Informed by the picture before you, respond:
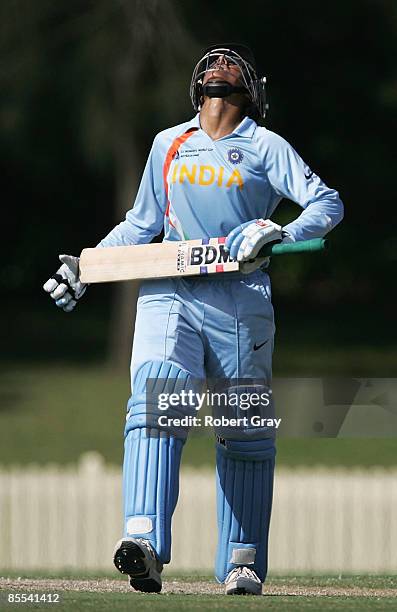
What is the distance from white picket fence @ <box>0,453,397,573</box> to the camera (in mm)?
11422

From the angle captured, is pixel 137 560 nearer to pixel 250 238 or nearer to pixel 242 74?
pixel 250 238

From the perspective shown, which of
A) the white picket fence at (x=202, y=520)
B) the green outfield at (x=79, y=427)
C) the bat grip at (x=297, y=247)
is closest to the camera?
the bat grip at (x=297, y=247)

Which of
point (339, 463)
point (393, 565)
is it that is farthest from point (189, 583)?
point (339, 463)

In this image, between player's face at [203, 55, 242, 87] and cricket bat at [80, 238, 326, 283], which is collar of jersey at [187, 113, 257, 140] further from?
cricket bat at [80, 238, 326, 283]

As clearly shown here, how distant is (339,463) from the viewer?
56.6 feet

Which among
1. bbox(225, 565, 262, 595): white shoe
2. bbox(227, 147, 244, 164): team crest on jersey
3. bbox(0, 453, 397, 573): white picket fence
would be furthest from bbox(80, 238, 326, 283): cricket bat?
bbox(0, 453, 397, 573): white picket fence

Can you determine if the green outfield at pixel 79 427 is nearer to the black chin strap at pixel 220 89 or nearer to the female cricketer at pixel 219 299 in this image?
the female cricketer at pixel 219 299

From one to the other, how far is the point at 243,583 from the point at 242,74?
195cm

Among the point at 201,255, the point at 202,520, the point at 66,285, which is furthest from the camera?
the point at 202,520

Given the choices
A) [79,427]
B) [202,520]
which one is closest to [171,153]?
[202,520]

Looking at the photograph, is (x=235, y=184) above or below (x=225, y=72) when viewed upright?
below

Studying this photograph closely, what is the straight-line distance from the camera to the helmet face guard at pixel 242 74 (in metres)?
5.88

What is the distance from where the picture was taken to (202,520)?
11422 mm

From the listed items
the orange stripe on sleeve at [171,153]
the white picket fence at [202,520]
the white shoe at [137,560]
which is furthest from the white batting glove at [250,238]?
the white picket fence at [202,520]
